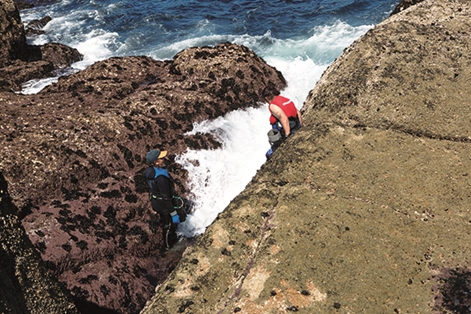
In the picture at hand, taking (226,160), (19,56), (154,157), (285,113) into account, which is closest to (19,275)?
(154,157)

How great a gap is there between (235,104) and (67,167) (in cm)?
670

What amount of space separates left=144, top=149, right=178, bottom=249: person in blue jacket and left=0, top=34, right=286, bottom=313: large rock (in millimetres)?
383

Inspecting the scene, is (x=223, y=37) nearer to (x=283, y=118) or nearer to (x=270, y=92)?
(x=270, y=92)

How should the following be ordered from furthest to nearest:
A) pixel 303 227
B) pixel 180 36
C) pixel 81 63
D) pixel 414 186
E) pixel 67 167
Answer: pixel 180 36, pixel 81 63, pixel 67 167, pixel 414 186, pixel 303 227

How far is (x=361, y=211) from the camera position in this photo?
24.8 ft

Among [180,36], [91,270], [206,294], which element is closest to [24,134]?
[91,270]

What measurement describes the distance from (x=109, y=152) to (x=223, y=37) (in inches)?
914

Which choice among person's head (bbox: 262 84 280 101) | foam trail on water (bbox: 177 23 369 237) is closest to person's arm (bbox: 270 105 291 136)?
person's head (bbox: 262 84 280 101)

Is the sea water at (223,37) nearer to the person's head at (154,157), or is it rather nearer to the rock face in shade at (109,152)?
the rock face in shade at (109,152)

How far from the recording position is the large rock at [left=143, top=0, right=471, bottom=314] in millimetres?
6359

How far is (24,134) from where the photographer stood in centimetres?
1212

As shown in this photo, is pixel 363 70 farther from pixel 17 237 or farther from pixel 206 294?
pixel 17 237

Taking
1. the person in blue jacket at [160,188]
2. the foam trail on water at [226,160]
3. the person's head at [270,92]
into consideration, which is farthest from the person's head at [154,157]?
the person's head at [270,92]

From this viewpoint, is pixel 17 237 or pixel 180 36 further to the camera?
pixel 180 36
